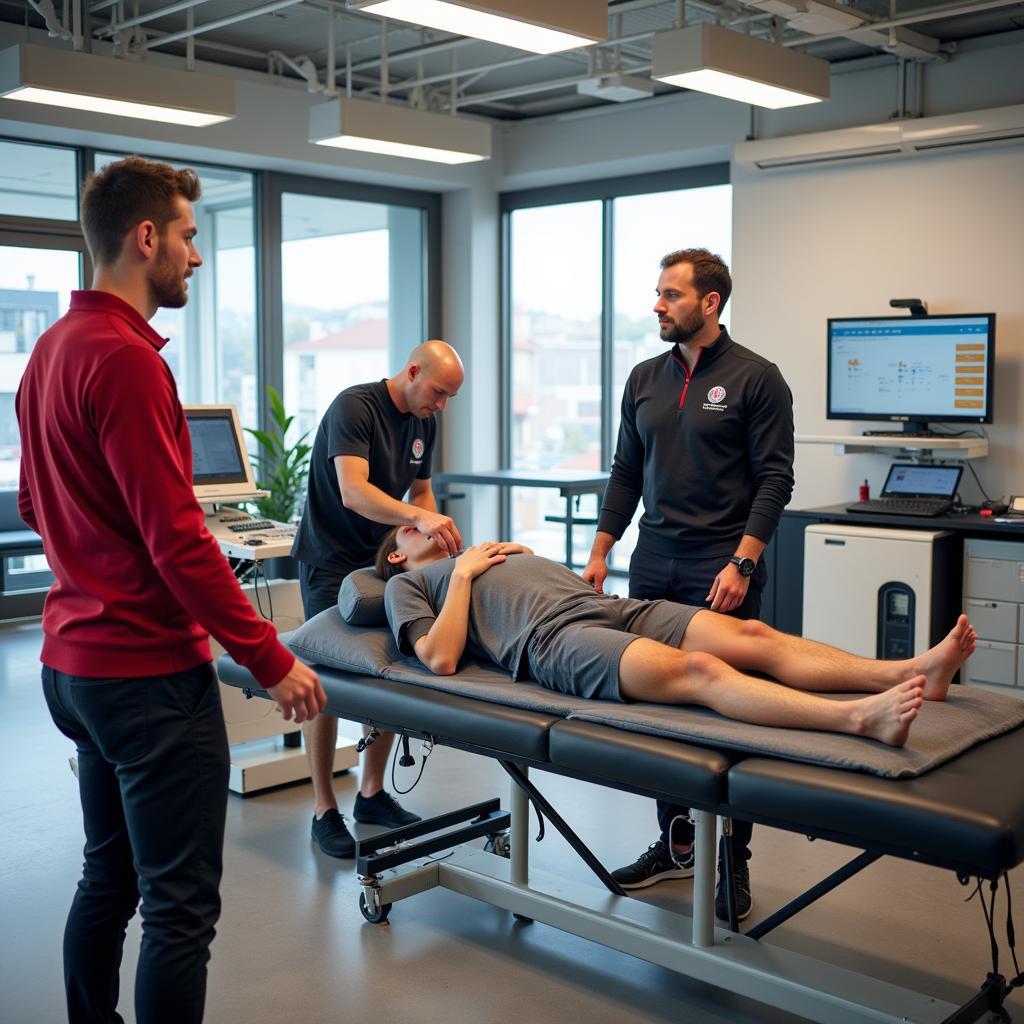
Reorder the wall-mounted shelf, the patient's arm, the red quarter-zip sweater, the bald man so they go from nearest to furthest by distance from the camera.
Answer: the red quarter-zip sweater → the patient's arm → the bald man → the wall-mounted shelf

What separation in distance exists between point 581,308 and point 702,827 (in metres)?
5.16

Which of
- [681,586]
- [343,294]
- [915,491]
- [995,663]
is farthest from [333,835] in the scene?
[343,294]

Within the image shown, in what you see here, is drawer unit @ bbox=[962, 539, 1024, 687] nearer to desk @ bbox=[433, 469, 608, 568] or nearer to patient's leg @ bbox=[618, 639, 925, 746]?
desk @ bbox=[433, 469, 608, 568]

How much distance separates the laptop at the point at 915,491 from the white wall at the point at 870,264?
0.81ft

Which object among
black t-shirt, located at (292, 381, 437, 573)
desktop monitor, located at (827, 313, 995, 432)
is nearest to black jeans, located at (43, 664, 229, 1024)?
black t-shirt, located at (292, 381, 437, 573)

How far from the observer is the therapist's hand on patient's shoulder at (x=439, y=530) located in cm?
272

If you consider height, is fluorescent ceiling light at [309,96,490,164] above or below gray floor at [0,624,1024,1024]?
above

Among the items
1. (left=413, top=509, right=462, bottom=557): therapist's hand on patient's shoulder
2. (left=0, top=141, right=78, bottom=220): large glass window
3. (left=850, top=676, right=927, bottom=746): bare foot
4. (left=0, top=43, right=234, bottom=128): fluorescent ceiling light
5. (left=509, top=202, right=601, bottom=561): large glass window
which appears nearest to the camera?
(left=850, top=676, right=927, bottom=746): bare foot

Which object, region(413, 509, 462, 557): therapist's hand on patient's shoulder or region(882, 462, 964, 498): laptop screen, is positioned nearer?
region(413, 509, 462, 557): therapist's hand on patient's shoulder

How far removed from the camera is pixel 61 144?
552 centimetres

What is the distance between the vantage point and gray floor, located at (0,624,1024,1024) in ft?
7.29

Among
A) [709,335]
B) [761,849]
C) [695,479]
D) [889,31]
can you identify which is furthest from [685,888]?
[889,31]

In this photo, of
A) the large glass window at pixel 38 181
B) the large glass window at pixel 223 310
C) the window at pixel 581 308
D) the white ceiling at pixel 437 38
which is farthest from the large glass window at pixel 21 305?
the window at pixel 581 308

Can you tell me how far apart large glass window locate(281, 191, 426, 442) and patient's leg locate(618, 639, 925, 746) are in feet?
15.0
